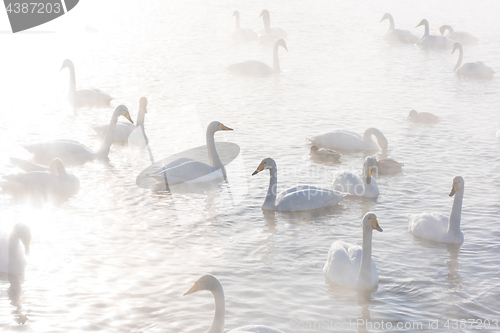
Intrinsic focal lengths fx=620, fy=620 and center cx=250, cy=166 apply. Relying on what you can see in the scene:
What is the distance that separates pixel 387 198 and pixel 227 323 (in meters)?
4.95

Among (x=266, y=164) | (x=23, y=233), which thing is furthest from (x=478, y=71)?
(x=23, y=233)

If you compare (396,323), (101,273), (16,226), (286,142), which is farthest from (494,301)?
(286,142)

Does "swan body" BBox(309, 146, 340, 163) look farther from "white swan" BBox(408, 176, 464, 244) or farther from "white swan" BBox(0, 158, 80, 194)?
"white swan" BBox(0, 158, 80, 194)

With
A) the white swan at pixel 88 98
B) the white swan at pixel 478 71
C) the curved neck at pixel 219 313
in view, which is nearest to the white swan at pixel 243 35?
the white swan at pixel 478 71

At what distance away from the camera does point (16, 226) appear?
7.82 meters

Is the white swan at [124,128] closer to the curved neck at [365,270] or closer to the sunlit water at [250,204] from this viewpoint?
the sunlit water at [250,204]

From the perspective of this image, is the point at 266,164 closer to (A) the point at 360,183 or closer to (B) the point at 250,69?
(A) the point at 360,183

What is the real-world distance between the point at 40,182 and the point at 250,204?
3.66 metres

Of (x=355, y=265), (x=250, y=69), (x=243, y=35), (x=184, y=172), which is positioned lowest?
(x=355, y=265)

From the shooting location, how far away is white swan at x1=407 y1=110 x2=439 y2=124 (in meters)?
15.7

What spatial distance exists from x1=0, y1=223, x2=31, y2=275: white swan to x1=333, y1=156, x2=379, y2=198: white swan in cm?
547

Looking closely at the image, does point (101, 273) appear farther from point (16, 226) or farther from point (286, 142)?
point (286, 142)

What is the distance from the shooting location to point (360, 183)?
1095 cm

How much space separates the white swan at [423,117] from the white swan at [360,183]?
5.09 metres
